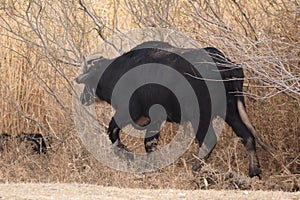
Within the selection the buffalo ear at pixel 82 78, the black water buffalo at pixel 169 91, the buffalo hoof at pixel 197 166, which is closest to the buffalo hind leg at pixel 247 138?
the black water buffalo at pixel 169 91

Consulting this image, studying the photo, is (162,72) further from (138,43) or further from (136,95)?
(138,43)

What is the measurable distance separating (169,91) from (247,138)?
95 centimetres

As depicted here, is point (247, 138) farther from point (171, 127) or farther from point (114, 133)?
point (114, 133)

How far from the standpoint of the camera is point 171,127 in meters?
8.23

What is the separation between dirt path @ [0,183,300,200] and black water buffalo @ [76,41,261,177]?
1.37m

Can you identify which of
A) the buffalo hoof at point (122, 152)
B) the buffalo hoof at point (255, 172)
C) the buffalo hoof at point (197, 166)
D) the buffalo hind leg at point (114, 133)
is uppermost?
the buffalo hind leg at point (114, 133)

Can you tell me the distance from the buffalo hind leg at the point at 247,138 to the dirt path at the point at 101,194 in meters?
1.20

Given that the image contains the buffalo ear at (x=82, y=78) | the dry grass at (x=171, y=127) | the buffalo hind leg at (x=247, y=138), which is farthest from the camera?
the buffalo ear at (x=82, y=78)

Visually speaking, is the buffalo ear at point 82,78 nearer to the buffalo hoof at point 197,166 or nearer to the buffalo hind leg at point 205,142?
the buffalo hind leg at point 205,142

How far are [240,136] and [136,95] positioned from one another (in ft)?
4.14

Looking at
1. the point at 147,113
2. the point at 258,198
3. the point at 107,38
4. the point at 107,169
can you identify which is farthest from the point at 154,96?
the point at 258,198

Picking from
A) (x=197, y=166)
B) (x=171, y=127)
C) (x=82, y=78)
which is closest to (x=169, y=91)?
(x=197, y=166)

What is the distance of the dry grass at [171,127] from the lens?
6.69 metres

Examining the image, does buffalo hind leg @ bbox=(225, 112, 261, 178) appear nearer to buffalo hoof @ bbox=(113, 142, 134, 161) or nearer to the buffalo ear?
buffalo hoof @ bbox=(113, 142, 134, 161)
